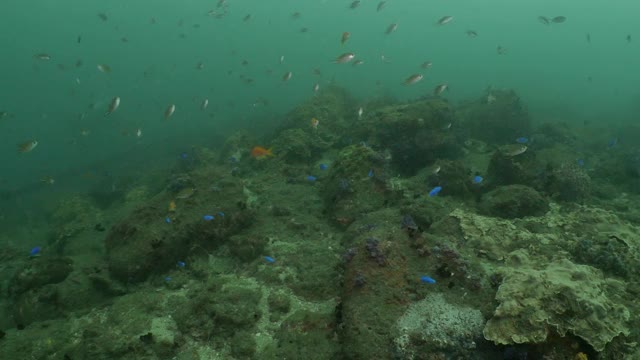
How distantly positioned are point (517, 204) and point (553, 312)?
167 inches

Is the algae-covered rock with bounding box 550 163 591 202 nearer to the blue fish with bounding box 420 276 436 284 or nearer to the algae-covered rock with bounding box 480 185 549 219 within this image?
the algae-covered rock with bounding box 480 185 549 219

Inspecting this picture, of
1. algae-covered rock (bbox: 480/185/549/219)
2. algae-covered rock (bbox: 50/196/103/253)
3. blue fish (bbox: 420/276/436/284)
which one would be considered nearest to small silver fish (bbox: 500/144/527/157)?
algae-covered rock (bbox: 480/185/549/219)

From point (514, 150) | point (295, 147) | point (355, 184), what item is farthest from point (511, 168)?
point (295, 147)

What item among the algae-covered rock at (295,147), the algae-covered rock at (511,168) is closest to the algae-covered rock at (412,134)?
the algae-covered rock at (295,147)

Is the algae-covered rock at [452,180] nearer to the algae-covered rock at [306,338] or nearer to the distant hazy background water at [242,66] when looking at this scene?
the algae-covered rock at [306,338]

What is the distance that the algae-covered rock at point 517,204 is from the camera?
27.0 ft

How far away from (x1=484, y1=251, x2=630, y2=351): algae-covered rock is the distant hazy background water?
21.4m

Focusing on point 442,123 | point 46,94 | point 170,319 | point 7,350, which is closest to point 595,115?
point 442,123

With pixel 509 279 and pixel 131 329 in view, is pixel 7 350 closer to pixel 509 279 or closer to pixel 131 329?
pixel 131 329

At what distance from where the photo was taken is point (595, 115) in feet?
93.2

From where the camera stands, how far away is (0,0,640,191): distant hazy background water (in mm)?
31453

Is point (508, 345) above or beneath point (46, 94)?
above

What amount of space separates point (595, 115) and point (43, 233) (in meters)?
36.5

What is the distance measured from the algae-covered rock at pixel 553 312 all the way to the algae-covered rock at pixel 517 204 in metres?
3.25
